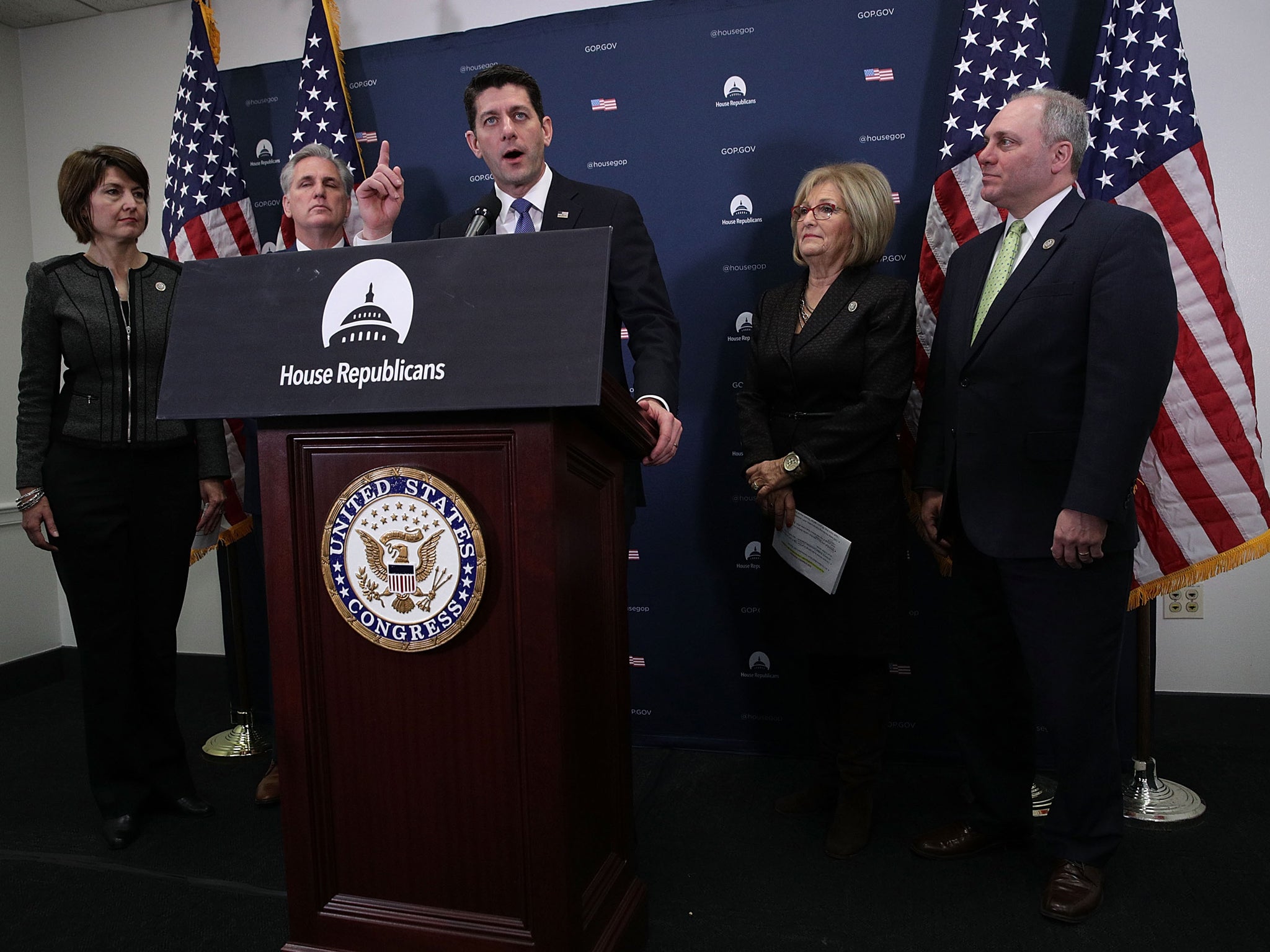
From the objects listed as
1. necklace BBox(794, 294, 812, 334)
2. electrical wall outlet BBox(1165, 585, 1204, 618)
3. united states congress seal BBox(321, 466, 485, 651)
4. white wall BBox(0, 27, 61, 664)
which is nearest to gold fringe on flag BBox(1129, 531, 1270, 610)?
electrical wall outlet BBox(1165, 585, 1204, 618)

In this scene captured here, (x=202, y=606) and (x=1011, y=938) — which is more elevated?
(x=202, y=606)

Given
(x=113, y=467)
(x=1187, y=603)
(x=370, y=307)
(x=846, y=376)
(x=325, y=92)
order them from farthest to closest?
(x=325, y=92) → (x=1187, y=603) → (x=113, y=467) → (x=846, y=376) → (x=370, y=307)

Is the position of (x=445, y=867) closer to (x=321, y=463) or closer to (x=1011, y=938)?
(x=321, y=463)

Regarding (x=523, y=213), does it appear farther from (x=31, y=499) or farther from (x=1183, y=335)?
(x=1183, y=335)

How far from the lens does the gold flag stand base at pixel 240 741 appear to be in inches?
110

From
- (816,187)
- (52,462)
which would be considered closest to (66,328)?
(52,462)

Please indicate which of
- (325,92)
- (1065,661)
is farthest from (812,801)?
(325,92)

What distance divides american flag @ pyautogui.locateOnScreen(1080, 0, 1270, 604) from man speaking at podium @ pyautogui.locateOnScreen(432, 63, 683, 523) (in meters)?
1.35

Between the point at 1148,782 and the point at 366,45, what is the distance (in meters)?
3.40

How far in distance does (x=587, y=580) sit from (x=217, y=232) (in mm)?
2310

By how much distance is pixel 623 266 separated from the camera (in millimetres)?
1838

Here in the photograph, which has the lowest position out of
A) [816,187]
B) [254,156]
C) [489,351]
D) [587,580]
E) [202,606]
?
[202,606]

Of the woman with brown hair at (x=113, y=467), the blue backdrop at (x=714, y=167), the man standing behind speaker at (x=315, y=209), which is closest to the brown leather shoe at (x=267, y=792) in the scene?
the man standing behind speaker at (x=315, y=209)

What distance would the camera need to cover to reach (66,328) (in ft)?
7.13
